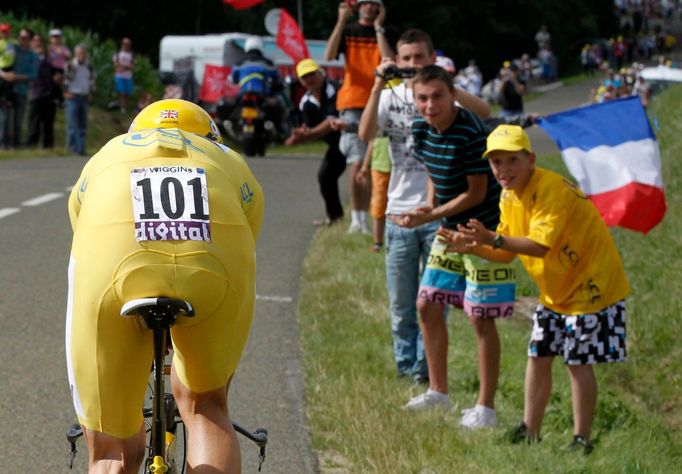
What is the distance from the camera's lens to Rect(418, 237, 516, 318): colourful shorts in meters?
7.72

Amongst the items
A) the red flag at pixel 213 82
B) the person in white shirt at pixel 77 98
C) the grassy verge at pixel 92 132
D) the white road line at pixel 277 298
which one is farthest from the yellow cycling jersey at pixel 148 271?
the red flag at pixel 213 82

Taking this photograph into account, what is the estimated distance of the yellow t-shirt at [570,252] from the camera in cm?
708

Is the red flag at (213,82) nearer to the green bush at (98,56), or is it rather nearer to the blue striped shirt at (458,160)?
the green bush at (98,56)

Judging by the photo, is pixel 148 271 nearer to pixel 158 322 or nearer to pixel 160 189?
pixel 158 322

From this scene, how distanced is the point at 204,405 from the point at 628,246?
10.6 meters

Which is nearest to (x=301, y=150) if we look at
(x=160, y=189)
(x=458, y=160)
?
(x=458, y=160)

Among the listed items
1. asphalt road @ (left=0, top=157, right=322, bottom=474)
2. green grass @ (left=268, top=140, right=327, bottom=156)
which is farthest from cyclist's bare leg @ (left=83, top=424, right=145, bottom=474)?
green grass @ (left=268, top=140, right=327, bottom=156)

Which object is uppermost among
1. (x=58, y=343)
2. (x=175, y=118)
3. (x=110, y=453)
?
(x=175, y=118)

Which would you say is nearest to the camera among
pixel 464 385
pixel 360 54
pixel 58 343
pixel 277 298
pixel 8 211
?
pixel 464 385

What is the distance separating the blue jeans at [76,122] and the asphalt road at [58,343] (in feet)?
22.3

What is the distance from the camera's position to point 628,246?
14.7 metres

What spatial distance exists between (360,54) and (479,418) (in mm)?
5960

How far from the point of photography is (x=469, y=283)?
7785 mm

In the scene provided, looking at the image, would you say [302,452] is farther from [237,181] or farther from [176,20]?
[176,20]
